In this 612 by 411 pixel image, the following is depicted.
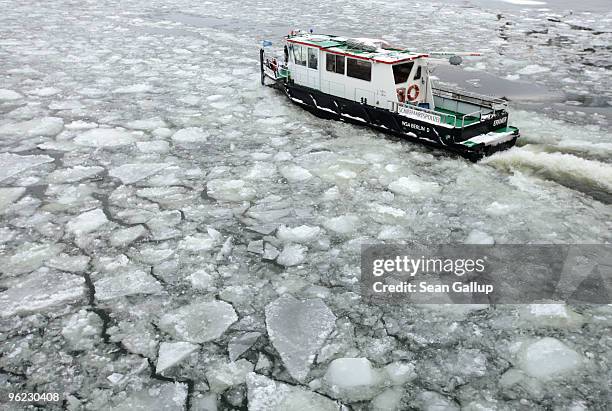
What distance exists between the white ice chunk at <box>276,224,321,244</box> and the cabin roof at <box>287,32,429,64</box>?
3.77 metres

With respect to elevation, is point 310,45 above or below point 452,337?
above

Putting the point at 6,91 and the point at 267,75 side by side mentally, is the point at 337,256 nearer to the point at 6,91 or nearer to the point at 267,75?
the point at 267,75

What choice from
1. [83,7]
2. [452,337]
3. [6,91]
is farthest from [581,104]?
[83,7]

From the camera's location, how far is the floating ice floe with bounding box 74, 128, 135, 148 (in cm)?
846

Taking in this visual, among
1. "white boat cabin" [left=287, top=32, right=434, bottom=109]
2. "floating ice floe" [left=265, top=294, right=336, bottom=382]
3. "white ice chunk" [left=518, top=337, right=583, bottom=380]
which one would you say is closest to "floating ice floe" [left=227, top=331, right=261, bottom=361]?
"floating ice floe" [left=265, top=294, right=336, bottom=382]

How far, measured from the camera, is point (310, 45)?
9.52 m

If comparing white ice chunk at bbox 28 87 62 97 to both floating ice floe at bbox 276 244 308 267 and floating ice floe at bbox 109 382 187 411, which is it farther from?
floating ice floe at bbox 109 382 187 411

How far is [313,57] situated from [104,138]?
4.24m

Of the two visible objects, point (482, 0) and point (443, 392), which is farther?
point (482, 0)

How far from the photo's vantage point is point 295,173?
7.53 metres

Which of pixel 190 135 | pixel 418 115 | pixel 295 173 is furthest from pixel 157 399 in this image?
pixel 418 115

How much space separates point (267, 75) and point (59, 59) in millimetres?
6572

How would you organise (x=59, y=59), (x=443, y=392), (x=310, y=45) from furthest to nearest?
(x=59, y=59)
(x=310, y=45)
(x=443, y=392)

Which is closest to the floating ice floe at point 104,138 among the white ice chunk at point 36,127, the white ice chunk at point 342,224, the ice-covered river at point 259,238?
the ice-covered river at point 259,238
